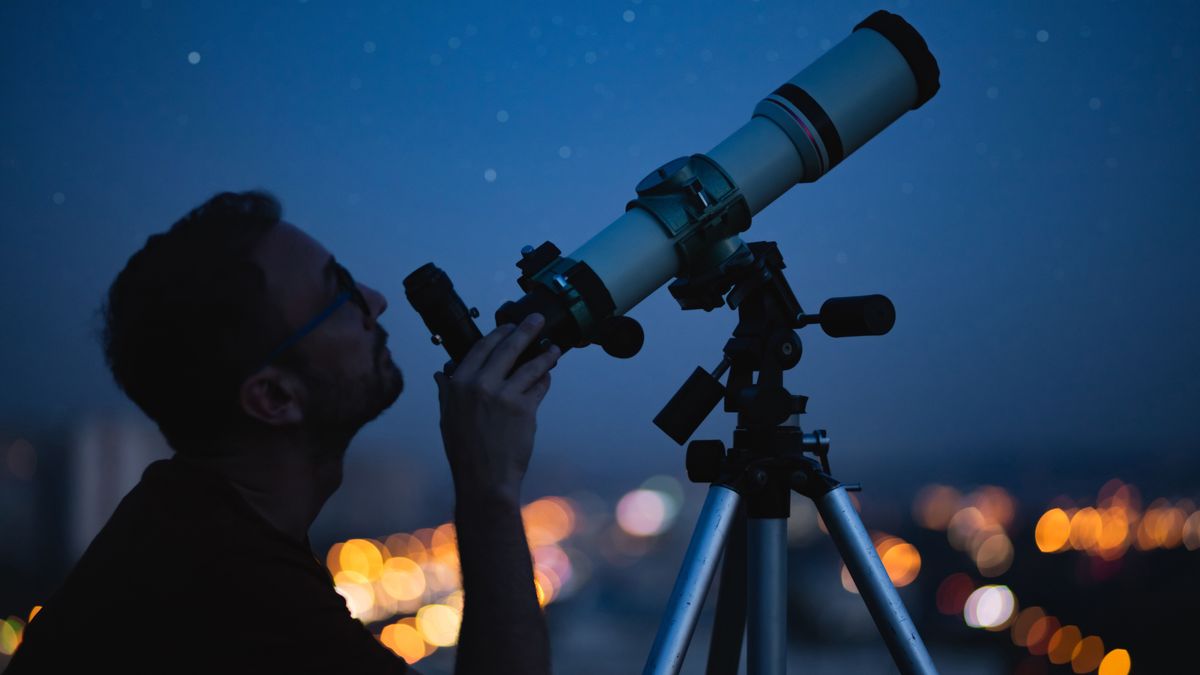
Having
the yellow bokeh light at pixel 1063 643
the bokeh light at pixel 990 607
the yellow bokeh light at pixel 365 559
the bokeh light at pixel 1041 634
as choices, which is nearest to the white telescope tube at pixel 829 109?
the yellow bokeh light at pixel 365 559

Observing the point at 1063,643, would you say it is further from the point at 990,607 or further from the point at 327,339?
the point at 327,339

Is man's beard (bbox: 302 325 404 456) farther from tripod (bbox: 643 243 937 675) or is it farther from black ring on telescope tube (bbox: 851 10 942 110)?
black ring on telescope tube (bbox: 851 10 942 110)

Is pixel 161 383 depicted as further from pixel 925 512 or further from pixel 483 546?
pixel 925 512

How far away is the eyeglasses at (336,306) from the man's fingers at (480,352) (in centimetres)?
20

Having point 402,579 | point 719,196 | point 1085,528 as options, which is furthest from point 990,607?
point 719,196

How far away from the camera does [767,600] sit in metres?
1.47

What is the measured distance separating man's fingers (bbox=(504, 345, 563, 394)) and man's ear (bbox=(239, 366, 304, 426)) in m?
0.30

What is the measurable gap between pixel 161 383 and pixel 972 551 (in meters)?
26.6

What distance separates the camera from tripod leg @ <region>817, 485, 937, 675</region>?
1.33 m

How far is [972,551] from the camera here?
24.1 metres

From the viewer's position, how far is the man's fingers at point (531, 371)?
3.44 feet

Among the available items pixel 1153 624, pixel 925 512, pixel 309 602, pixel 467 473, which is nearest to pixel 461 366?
pixel 467 473

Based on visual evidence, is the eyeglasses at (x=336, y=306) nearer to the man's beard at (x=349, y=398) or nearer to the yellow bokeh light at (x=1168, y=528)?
the man's beard at (x=349, y=398)

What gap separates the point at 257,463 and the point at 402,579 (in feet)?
75.8
